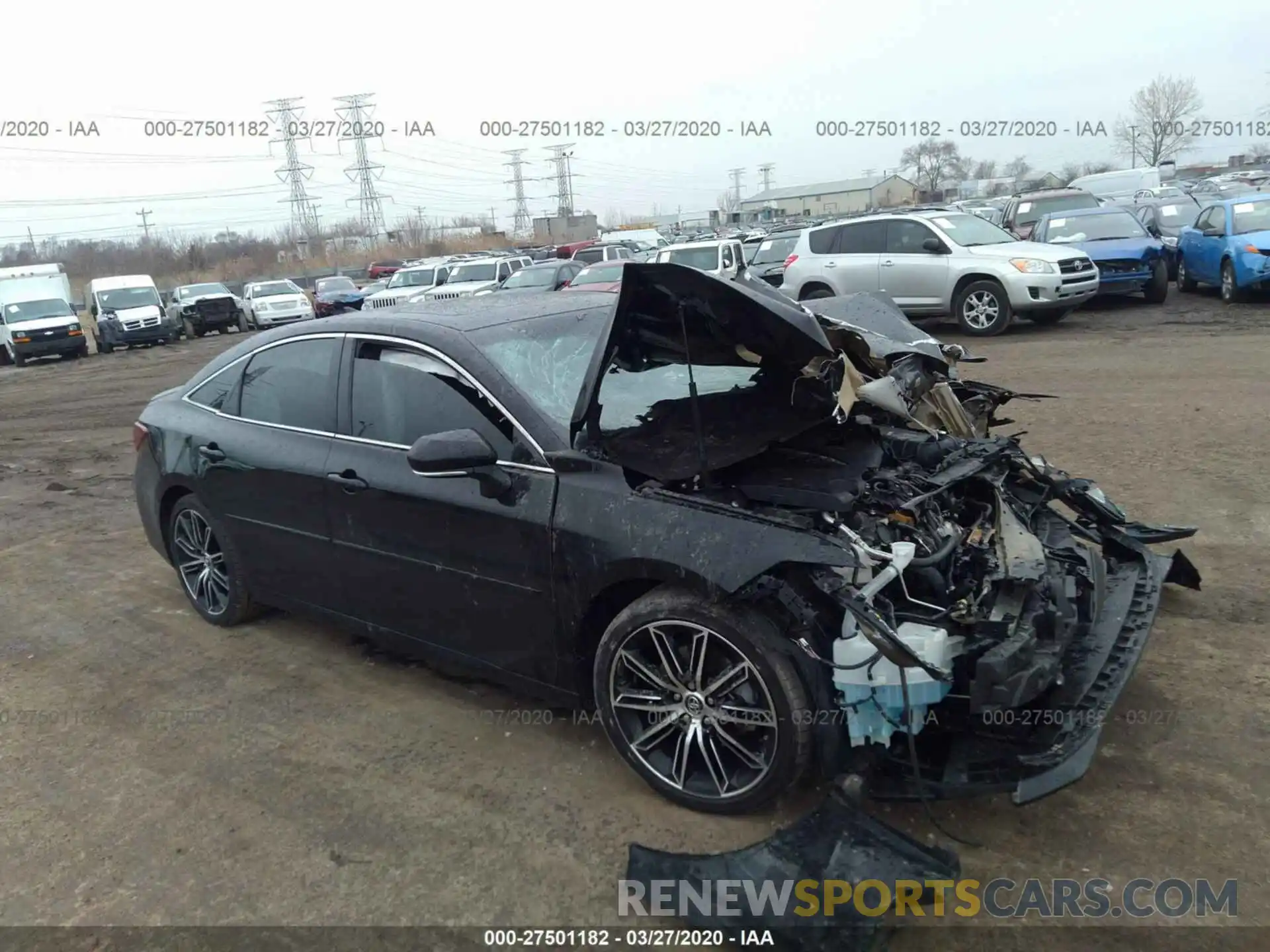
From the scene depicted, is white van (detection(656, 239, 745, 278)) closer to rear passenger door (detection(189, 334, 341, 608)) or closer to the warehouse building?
rear passenger door (detection(189, 334, 341, 608))

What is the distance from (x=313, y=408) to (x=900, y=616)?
2.80 meters

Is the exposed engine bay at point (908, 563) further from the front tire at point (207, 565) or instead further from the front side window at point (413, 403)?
the front tire at point (207, 565)

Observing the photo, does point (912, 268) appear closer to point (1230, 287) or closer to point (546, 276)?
point (1230, 287)

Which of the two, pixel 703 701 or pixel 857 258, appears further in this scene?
pixel 857 258

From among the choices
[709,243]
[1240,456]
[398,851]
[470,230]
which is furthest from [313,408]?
[470,230]

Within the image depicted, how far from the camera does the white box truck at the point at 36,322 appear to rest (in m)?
23.6

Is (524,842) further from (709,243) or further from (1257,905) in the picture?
(709,243)

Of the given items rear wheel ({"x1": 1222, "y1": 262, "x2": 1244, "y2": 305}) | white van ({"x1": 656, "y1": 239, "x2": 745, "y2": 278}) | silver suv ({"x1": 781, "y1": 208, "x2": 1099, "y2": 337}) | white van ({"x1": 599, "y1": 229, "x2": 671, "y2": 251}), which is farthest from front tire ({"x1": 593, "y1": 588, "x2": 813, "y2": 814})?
white van ({"x1": 599, "y1": 229, "x2": 671, "y2": 251})

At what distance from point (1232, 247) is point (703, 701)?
1513cm

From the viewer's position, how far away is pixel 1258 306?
14406 mm

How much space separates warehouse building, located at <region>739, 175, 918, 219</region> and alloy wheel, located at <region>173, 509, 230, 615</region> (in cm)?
7056

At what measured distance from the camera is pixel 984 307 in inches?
540

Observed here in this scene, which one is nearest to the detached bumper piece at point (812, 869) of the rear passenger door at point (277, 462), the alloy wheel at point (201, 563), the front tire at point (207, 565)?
the rear passenger door at point (277, 462)

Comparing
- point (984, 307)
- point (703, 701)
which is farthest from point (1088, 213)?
point (703, 701)
